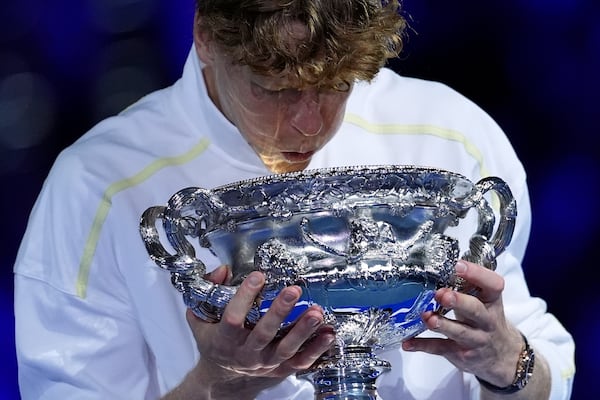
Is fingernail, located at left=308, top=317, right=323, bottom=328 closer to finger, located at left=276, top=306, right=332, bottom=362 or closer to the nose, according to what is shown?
finger, located at left=276, top=306, right=332, bottom=362

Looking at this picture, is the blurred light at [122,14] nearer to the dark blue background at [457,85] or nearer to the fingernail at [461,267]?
the dark blue background at [457,85]

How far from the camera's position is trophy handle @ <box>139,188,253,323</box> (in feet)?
4.10

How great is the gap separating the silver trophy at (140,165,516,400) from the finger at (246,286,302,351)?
0.05 ft

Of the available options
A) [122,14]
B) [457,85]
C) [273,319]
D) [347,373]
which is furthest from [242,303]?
[457,85]

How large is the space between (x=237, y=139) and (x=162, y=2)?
0.39 metres

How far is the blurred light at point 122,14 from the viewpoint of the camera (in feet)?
6.12

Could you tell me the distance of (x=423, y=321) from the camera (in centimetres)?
130

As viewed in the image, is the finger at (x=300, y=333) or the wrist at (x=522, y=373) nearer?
the finger at (x=300, y=333)

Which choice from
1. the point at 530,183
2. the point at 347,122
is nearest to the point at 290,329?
the point at 347,122

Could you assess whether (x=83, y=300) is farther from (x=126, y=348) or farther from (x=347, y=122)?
(x=347, y=122)

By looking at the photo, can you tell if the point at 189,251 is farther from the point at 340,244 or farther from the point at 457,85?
the point at 457,85

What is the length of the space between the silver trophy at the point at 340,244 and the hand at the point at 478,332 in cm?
2

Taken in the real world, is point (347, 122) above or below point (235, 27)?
below

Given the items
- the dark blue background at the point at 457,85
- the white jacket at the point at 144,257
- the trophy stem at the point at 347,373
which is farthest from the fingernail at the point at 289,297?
the dark blue background at the point at 457,85
